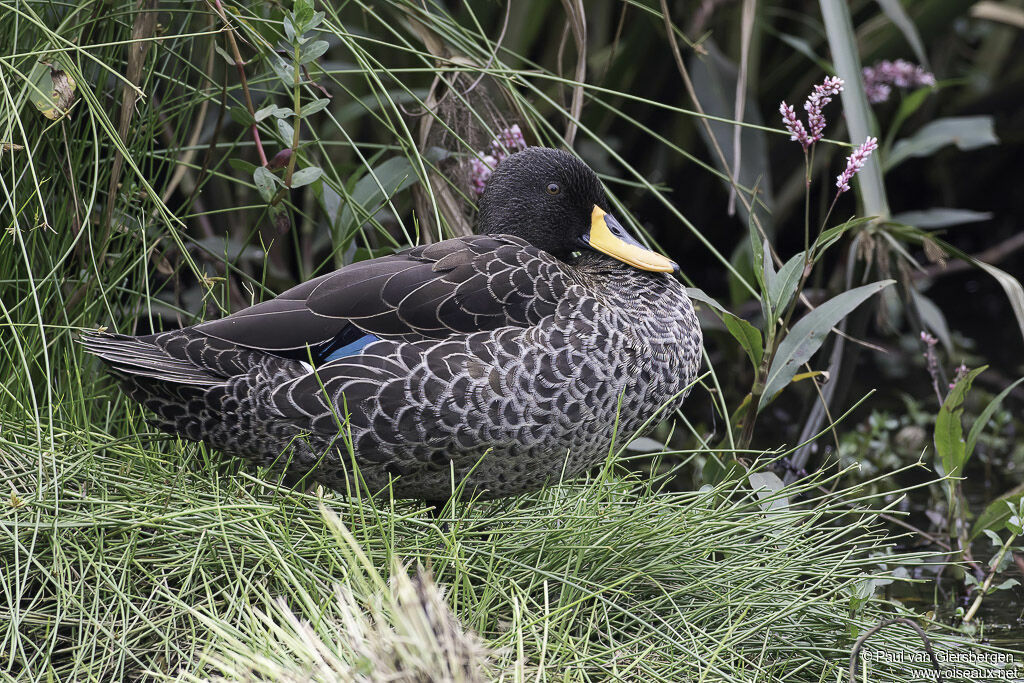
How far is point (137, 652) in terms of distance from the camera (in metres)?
1.30

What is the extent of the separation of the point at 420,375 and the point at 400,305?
11 centimetres

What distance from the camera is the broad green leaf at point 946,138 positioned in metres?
2.86

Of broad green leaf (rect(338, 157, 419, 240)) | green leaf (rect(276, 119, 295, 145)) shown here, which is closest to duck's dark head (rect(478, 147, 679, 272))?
broad green leaf (rect(338, 157, 419, 240))

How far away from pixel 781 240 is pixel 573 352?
230cm

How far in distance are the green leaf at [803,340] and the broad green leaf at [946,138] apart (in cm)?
122

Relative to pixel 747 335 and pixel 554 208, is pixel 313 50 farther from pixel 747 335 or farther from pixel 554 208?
pixel 747 335

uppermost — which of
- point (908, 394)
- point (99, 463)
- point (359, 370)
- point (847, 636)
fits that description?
point (359, 370)

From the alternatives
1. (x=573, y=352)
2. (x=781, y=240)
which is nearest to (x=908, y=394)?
(x=781, y=240)

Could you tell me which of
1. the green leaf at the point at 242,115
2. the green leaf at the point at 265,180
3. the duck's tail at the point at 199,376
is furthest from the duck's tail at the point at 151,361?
the green leaf at the point at 242,115

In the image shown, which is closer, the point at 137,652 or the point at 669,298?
the point at 137,652

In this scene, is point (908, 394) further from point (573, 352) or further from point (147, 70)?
point (147, 70)

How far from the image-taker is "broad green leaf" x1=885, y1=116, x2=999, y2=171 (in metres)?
2.86

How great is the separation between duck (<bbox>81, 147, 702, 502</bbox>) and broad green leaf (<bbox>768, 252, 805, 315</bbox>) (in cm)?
26

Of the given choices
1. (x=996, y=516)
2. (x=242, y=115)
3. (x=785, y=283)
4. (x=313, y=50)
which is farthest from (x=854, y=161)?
(x=242, y=115)
